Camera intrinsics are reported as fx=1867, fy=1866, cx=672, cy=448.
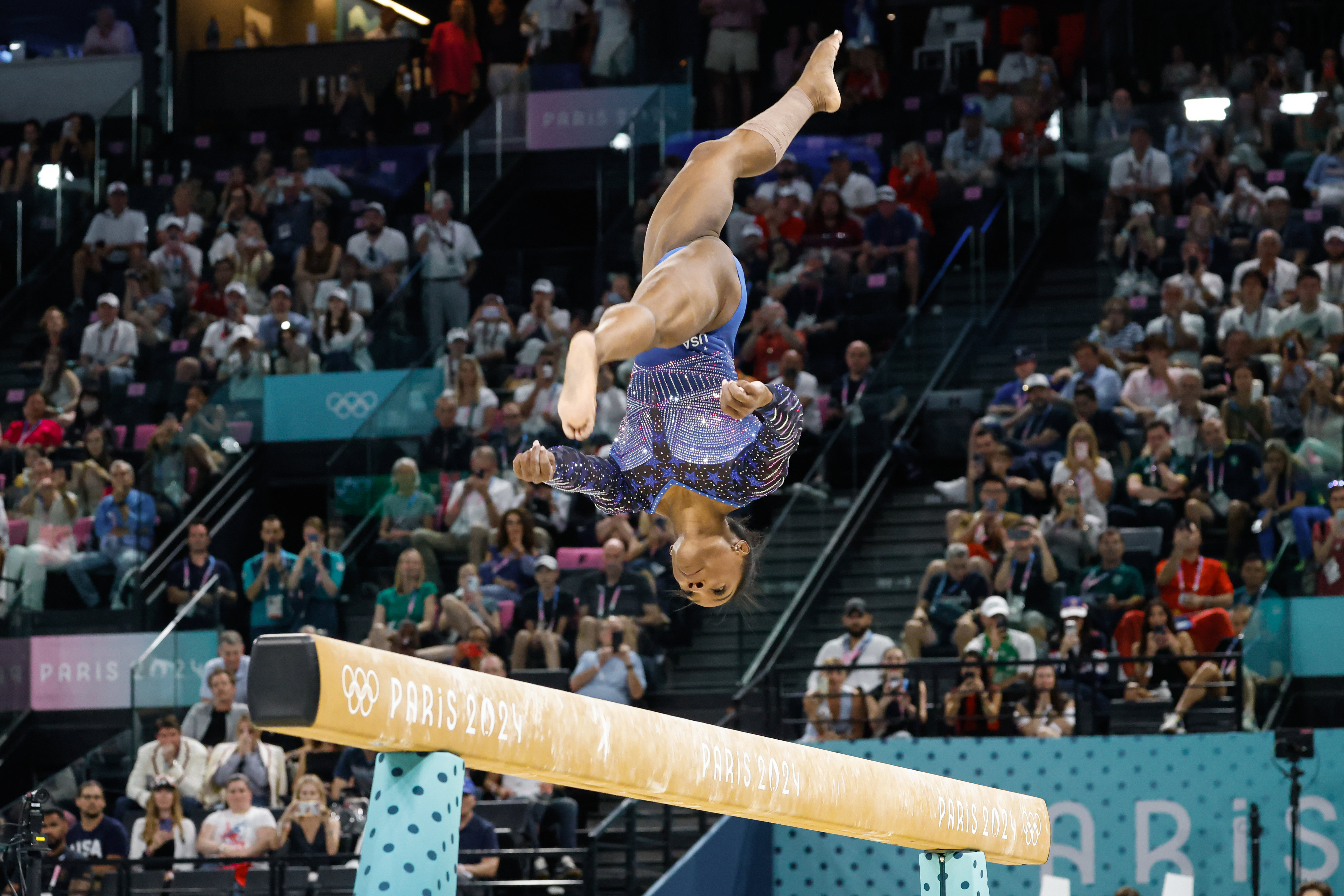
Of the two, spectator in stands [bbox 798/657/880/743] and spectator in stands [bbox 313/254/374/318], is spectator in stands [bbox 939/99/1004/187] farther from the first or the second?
spectator in stands [bbox 798/657/880/743]

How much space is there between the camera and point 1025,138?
51.2ft

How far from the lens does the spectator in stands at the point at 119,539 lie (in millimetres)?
12750

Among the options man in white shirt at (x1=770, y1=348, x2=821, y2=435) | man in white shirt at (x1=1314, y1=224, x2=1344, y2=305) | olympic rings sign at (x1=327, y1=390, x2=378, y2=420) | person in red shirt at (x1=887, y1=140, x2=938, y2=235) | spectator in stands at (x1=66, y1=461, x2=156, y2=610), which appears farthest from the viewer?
person in red shirt at (x1=887, y1=140, x2=938, y2=235)

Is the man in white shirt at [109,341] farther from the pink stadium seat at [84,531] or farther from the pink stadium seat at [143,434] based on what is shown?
the pink stadium seat at [84,531]

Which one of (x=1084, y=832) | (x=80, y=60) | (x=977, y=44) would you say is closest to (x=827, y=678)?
(x=1084, y=832)

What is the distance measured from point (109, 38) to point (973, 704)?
44.0ft

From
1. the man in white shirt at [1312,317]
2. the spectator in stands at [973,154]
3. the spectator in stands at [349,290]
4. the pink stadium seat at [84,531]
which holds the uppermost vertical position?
the spectator in stands at [973,154]

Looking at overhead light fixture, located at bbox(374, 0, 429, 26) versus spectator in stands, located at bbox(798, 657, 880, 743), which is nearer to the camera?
spectator in stands, located at bbox(798, 657, 880, 743)

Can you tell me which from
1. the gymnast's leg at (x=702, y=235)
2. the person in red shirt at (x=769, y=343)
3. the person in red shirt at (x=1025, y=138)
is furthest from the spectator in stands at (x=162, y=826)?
the person in red shirt at (x=1025, y=138)

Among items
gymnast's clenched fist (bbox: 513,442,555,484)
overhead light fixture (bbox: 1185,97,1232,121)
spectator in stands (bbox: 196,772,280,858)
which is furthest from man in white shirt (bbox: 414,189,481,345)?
gymnast's clenched fist (bbox: 513,442,555,484)

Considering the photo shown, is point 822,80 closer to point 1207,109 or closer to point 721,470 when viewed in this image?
point 721,470

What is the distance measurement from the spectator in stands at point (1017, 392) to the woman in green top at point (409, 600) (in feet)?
13.5

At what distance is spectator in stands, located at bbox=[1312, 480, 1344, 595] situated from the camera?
10508mm

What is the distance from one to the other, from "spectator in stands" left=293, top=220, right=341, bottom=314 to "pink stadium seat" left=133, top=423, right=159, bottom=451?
1760mm
